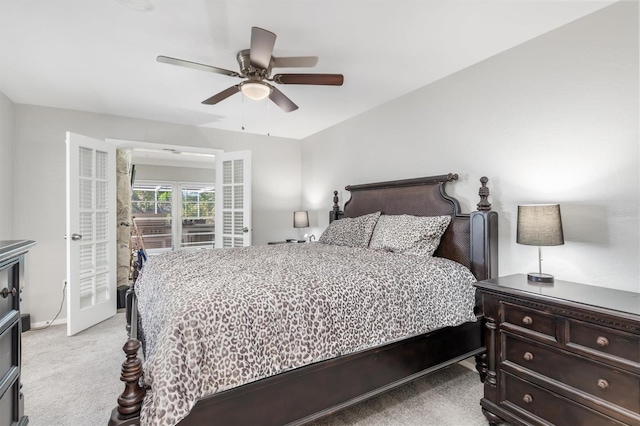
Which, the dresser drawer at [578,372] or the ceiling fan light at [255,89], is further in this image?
the ceiling fan light at [255,89]

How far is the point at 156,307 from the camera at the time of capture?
1.64m

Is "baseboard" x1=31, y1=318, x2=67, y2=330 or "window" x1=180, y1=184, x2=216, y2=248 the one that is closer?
"baseboard" x1=31, y1=318, x2=67, y2=330

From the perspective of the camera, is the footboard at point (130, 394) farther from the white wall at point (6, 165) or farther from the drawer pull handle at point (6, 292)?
the white wall at point (6, 165)

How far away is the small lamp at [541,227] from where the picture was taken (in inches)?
73.2

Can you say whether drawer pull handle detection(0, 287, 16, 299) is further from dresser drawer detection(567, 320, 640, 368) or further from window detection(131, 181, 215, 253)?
window detection(131, 181, 215, 253)

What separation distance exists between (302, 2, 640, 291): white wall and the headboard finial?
0.14 meters

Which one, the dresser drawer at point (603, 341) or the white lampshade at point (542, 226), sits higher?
the white lampshade at point (542, 226)

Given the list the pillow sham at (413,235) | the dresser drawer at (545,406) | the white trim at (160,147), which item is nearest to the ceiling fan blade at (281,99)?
the pillow sham at (413,235)

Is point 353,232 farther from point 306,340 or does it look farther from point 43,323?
point 43,323

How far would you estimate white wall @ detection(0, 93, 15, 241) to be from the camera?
315 centimetres

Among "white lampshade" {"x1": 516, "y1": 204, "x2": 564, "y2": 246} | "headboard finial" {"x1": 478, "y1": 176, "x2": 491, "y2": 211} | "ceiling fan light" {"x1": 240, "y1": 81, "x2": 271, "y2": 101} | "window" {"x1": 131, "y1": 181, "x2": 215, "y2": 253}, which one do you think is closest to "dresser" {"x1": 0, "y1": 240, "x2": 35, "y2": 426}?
"ceiling fan light" {"x1": 240, "y1": 81, "x2": 271, "y2": 101}

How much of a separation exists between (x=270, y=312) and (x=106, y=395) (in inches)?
66.4

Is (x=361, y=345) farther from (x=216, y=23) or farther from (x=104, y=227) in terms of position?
(x=104, y=227)

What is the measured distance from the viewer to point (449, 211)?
2729mm
